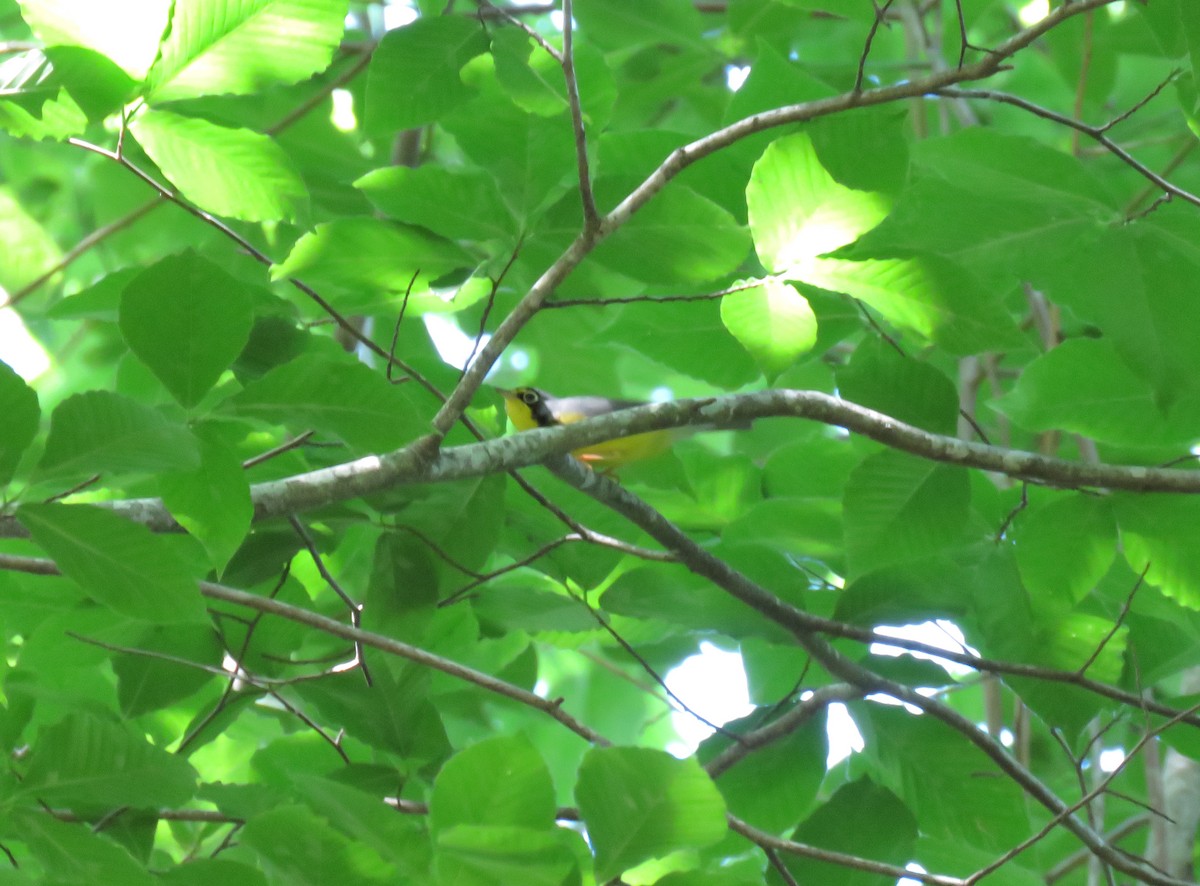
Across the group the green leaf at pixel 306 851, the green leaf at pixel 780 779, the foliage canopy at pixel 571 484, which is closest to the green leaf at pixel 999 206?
the foliage canopy at pixel 571 484

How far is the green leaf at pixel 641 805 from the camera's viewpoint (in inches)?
48.9

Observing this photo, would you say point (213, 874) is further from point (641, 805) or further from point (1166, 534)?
point (1166, 534)

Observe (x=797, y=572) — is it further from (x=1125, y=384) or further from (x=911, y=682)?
(x=1125, y=384)

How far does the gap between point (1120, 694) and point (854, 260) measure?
0.94 meters

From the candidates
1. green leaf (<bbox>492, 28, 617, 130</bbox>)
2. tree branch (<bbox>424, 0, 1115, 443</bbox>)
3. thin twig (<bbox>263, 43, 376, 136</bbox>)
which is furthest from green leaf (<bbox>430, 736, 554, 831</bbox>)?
thin twig (<bbox>263, 43, 376, 136</bbox>)

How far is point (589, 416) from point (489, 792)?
1505mm

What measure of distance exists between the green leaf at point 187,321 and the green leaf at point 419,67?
632mm

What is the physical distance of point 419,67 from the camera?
6.72ft

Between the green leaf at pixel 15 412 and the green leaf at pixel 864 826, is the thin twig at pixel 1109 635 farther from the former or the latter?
the green leaf at pixel 15 412

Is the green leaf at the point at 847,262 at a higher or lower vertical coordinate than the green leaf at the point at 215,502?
higher

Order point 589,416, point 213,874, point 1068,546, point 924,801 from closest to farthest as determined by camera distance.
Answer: point 213,874 → point 1068,546 → point 924,801 → point 589,416

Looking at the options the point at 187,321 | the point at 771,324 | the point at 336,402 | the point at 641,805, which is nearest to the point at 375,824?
the point at 641,805

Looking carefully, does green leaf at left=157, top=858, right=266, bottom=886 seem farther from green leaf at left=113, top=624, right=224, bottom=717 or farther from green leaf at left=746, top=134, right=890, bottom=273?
green leaf at left=746, top=134, right=890, bottom=273

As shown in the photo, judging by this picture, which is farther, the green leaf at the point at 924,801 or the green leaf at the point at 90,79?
the green leaf at the point at 924,801
